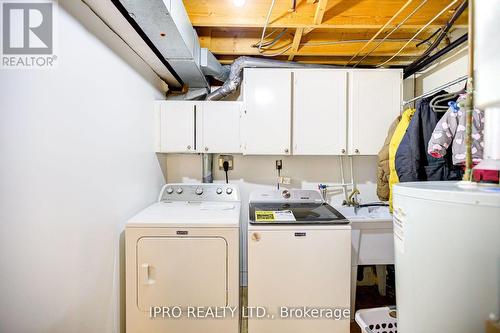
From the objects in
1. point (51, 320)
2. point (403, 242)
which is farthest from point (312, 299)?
point (51, 320)

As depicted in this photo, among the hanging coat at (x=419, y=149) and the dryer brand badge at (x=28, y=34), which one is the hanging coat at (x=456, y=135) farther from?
the dryer brand badge at (x=28, y=34)

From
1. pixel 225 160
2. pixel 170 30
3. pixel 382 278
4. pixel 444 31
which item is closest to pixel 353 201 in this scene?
pixel 382 278

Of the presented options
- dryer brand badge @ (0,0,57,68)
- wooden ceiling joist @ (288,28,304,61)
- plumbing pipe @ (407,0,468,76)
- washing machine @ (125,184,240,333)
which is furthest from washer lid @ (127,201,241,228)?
plumbing pipe @ (407,0,468,76)

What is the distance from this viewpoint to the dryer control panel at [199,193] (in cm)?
200

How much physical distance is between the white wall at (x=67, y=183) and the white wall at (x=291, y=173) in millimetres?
925

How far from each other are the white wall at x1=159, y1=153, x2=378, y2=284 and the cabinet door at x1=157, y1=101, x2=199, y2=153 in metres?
0.37

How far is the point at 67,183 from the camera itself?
1.07 m

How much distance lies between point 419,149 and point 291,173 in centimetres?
120

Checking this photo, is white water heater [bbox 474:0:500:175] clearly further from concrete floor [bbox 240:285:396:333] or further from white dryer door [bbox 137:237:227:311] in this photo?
concrete floor [bbox 240:285:396:333]

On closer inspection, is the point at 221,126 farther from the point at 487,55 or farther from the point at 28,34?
the point at 487,55

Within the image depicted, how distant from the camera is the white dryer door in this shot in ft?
4.59

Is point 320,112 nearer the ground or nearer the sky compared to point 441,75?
nearer the ground

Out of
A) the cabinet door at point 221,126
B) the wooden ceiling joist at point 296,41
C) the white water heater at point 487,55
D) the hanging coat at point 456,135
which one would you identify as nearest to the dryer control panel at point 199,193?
the cabinet door at point 221,126

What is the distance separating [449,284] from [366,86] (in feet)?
5.81
